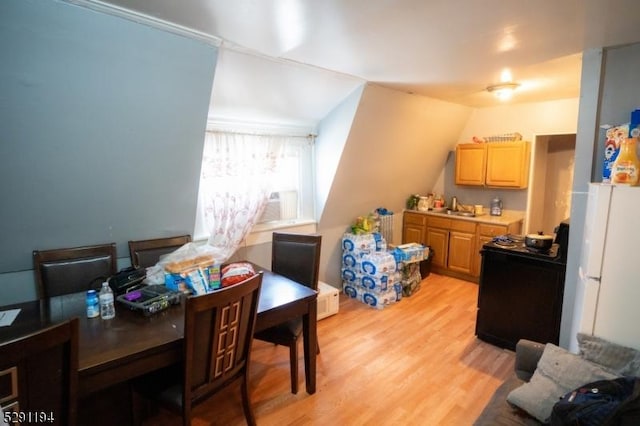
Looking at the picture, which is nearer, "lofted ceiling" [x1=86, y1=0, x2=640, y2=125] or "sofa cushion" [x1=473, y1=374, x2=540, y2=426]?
"sofa cushion" [x1=473, y1=374, x2=540, y2=426]

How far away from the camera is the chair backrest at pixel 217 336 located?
56.6 inches

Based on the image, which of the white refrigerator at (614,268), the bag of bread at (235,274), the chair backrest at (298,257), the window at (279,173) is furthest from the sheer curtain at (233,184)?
the white refrigerator at (614,268)

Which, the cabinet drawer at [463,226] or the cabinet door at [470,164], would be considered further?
the cabinet door at [470,164]

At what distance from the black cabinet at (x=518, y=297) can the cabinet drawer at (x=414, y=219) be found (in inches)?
73.3

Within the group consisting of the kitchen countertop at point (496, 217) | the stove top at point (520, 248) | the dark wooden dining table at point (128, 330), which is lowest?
the dark wooden dining table at point (128, 330)

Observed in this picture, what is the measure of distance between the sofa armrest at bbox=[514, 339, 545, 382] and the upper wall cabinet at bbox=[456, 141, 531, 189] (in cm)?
266

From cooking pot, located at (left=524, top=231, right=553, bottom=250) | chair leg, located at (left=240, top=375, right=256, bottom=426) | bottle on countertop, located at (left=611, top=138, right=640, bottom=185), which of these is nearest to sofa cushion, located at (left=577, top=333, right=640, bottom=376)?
bottle on countertop, located at (left=611, top=138, right=640, bottom=185)

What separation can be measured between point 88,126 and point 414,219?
4026 millimetres

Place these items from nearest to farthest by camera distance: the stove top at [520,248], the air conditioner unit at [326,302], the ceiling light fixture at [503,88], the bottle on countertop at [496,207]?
the stove top at [520,248], the ceiling light fixture at [503,88], the air conditioner unit at [326,302], the bottle on countertop at [496,207]

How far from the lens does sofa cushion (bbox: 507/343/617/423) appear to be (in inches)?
56.5

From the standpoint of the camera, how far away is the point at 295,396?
7.18 ft

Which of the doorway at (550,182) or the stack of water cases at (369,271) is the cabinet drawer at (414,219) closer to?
the stack of water cases at (369,271)

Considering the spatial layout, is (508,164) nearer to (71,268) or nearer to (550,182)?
(550,182)

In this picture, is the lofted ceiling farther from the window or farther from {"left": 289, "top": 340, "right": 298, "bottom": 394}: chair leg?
{"left": 289, "top": 340, "right": 298, "bottom": 394}: chair leg
